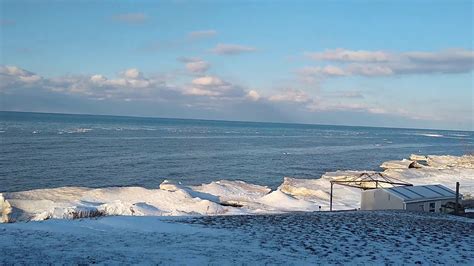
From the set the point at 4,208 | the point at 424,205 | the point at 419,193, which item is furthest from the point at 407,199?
the point at 4,208

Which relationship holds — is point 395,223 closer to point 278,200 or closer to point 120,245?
point 120,245

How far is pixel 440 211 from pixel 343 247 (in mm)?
17302

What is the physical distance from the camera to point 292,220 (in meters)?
17.9


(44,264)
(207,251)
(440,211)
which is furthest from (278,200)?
(44,264)

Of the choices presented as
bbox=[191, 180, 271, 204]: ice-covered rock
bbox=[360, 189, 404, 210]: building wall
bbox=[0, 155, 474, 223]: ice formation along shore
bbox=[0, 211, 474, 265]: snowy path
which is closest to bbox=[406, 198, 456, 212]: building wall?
bbox=[360, 189, 404, 210]: building wall

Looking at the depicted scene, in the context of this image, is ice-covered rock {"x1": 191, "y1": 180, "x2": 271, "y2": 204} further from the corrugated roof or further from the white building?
the corrugated roof

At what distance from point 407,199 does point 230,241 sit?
53.4 ft

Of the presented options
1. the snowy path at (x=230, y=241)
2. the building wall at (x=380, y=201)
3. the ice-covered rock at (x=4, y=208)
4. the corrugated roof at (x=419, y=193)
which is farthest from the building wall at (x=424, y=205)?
the ice-covered rock at (x=4, y=208)

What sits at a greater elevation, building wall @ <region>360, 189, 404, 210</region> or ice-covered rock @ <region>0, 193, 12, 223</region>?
building wall @ <region>360, 189, 404, 210</region>

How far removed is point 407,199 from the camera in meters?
25.9

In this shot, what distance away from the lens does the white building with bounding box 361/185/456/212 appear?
1027 inches

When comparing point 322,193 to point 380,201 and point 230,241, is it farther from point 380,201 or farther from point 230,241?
point 230,241

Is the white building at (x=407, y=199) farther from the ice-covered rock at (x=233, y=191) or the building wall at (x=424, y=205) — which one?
the ice-covered rock at (x=233, y=191)

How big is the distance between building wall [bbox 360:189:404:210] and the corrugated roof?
34 cm
